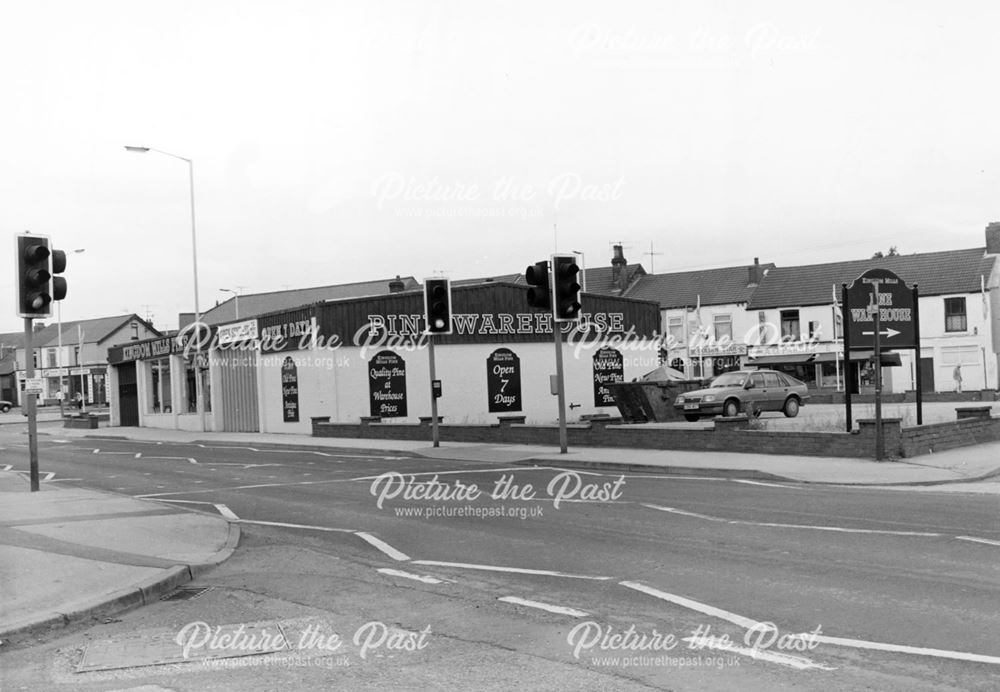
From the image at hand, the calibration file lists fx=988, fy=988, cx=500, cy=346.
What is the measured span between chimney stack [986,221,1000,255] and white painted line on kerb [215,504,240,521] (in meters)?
50.8

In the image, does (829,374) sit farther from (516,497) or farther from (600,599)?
(600,599)

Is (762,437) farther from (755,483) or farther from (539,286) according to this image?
(539,286)

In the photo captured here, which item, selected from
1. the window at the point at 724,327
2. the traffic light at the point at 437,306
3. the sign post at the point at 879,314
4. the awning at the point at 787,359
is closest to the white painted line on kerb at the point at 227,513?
the traffic light at the point at 437,306

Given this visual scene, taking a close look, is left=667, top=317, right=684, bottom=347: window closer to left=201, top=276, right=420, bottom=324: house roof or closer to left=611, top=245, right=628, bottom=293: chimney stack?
left=611, top=245, right=628, bottom=293: chimney stack

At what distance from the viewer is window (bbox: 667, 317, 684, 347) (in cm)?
6494

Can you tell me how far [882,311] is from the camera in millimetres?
20719

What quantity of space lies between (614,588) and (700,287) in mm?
59037

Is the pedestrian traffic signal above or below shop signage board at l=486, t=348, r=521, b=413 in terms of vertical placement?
above

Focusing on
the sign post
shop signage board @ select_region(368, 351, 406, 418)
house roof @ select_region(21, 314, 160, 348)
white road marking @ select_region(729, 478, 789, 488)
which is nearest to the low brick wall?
the sign post

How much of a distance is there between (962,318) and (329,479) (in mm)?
44229

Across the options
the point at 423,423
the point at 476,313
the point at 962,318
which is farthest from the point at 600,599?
the point at 962,318

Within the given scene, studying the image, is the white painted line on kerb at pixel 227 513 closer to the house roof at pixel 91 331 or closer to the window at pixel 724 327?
Answer: the window at pixel 724 327

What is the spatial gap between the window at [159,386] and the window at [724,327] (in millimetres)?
33754

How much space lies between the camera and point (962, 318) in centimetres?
5300
